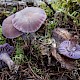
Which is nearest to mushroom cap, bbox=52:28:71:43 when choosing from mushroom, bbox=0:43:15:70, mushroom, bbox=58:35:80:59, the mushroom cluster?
mushroom, bbox=58:35:80:59

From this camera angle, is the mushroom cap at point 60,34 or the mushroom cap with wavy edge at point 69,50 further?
the mushroom cap at point 60,34

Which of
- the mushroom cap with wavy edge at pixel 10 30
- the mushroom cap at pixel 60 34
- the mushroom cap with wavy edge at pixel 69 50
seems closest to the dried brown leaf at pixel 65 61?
the mushroom cap with wavy edge at pixel 69 50

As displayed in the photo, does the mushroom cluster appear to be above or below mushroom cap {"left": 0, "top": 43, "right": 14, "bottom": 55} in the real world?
above

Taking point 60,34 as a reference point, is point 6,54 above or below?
below

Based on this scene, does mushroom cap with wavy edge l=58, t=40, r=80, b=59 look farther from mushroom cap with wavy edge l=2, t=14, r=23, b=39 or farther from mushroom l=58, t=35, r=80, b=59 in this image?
mushroom cap with wavy edge l=2, t=14, r=23, b=39

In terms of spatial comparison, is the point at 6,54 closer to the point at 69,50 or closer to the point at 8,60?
the point at 8,60

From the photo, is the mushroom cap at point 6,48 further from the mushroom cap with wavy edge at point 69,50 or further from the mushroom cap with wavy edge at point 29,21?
the mushroom cap with wavy edge at point 69,50

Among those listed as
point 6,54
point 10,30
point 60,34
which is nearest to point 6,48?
point 6,54
